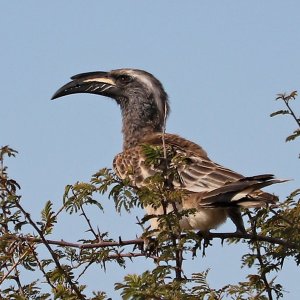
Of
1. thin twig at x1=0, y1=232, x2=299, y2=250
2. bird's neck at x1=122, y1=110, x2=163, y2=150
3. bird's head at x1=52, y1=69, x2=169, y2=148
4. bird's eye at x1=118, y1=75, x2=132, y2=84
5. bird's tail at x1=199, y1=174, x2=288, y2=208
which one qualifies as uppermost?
bird's eye at x1=118, y1=75, x2=132, y2=84

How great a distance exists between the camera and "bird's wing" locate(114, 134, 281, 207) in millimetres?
3844

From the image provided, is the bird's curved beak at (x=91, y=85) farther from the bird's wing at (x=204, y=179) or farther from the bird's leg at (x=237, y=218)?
the bird's leg at (x=237, y=218)

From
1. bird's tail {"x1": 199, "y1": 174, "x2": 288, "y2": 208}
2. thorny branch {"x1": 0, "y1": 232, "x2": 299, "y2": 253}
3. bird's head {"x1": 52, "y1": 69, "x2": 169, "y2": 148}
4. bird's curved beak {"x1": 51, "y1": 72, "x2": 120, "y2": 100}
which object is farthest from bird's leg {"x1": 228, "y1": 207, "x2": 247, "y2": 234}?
bird's curved beak {"x1": 51, "y1": 72, "x2": 120, "y2": 100}

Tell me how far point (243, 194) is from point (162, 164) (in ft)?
4.06

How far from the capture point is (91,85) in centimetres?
808

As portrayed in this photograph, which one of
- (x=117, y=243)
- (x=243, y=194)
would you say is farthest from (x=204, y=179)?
(x=117, y=243)

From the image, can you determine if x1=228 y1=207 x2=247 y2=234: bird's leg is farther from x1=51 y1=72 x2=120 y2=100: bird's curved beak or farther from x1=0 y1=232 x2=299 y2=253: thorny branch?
x1=51 y1=72 x2=120 y2=100: bird's curved beak

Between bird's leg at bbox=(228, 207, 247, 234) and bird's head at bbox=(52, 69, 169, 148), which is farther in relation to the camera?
bird's head at bbox=(52, 69, 169, 148)

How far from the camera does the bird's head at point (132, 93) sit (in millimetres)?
7652

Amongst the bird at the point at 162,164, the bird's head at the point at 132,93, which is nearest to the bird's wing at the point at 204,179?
the bird at the point at 162,164

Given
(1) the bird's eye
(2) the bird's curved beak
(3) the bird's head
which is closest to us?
(3) the bird's head

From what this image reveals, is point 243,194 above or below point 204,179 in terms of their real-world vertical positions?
below

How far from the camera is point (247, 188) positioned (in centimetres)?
466

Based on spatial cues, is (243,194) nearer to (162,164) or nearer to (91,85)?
(162,164)
